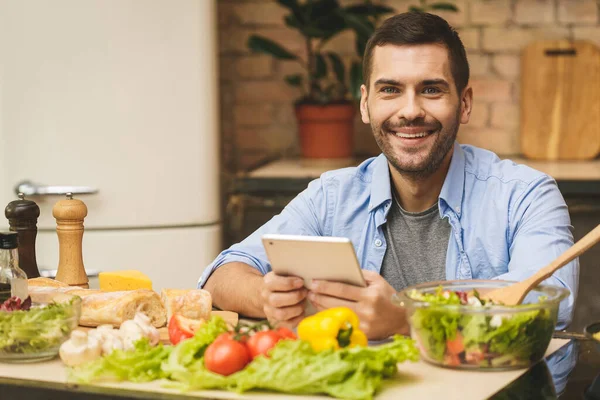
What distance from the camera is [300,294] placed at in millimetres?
1784

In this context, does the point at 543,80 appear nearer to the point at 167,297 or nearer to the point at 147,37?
the point at 147,37

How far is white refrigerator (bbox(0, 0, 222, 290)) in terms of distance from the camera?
317 cm

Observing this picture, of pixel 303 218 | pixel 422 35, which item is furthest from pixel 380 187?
pixel 422 35

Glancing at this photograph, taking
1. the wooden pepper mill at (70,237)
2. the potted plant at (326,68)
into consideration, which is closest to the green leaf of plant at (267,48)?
the potted plant at (326,68)

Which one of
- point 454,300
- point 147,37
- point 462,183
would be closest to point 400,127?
point 462,183

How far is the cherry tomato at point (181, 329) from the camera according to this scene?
1.65m

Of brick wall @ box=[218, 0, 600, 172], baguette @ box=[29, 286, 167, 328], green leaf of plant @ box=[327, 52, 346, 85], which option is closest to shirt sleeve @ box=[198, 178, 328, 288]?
baguette @ box=[29, 286, 167, 328]

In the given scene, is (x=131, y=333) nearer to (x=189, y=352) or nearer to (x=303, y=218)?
(x=189, y=352)

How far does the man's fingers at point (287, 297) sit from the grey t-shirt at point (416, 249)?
542 millimetres

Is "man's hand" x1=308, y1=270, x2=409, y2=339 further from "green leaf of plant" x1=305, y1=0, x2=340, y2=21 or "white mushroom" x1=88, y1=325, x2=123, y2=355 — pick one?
"green leaf of plant" x1=305, y1=0, x2=340, y2=21

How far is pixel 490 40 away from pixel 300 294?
216 cm

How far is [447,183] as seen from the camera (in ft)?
7.33

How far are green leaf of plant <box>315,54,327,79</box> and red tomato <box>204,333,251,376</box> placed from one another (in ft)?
7.16

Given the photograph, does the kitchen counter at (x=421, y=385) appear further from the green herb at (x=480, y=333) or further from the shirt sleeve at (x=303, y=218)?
the shirt sleeve at (x=303, y=218)
